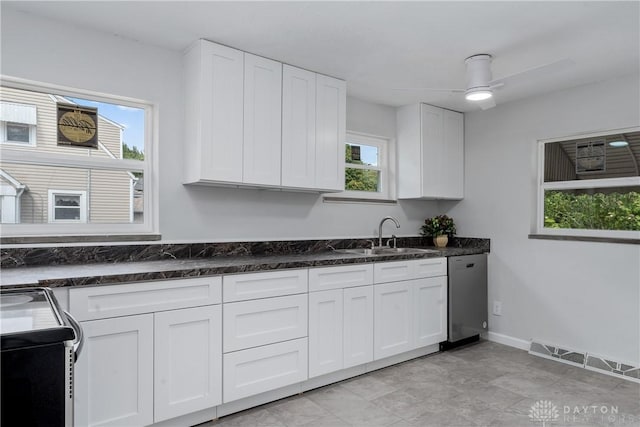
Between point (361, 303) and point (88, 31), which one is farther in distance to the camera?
point (361, 303)

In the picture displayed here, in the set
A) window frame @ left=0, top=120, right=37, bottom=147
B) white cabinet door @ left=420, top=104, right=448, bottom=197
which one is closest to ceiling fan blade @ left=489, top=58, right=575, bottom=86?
white cabinet door @ left=420, top=104, right=448, bottom=197

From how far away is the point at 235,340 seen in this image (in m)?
2.35

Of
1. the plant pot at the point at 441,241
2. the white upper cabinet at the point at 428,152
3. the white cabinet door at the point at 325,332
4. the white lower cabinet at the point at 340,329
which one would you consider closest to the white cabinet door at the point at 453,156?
the white upper cabinet at the point at 428,152

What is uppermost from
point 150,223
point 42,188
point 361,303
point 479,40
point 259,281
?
point 479,40

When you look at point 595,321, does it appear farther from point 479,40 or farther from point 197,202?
point 197,202

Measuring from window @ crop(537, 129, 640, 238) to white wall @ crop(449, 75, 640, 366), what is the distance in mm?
120

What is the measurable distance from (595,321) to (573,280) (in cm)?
36

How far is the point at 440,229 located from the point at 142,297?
10.1 ft

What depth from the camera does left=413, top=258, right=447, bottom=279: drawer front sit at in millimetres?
3365

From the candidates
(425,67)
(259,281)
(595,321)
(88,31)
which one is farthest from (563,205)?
(88,31)

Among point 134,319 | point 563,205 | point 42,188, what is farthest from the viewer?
point 563,205

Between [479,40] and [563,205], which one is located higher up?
[479,40]

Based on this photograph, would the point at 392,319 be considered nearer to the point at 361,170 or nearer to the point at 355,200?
the point at 355,200

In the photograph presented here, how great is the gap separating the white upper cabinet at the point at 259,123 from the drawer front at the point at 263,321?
0.85 m
